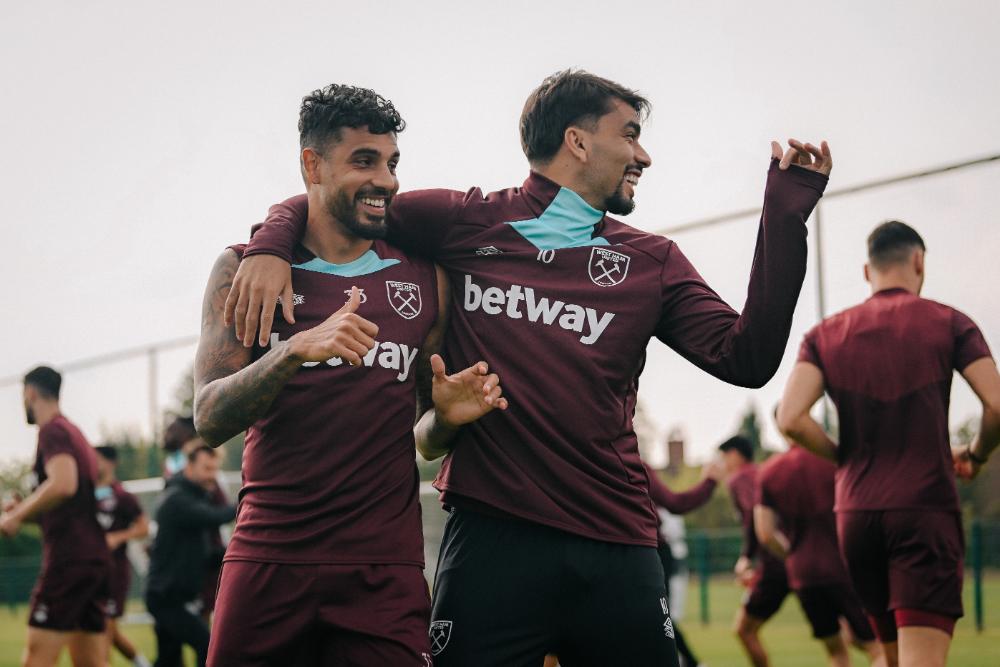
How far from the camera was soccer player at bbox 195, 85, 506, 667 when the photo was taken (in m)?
2.91

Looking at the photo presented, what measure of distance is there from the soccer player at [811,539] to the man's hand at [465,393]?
4.43 meters

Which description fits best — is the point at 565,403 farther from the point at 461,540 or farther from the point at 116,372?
the point at 116,372

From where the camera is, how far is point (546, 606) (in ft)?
9.57

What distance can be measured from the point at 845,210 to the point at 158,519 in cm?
483

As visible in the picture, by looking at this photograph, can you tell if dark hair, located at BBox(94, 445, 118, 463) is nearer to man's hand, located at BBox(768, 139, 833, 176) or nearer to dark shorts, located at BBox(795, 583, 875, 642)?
dark shorts, located at BBox(795, 583, 875, 642)

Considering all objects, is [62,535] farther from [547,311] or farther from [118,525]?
[547,311]

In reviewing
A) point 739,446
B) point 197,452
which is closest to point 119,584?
point 197,452

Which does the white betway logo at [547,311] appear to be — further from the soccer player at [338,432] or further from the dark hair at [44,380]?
the dark hair at [44,380]

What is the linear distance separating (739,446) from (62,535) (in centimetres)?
478

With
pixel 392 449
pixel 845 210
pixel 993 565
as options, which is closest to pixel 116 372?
pixel 845 210

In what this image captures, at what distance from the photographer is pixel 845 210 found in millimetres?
7613

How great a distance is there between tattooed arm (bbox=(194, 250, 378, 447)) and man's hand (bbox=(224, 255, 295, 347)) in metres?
0.07

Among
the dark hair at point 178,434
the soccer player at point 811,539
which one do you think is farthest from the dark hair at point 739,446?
the dark hair at point 178,434

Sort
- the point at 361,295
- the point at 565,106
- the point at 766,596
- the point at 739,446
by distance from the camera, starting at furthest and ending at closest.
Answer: the point at 739,446 < the point at 766,596 < the point at 565,106 < the point at 361,295
